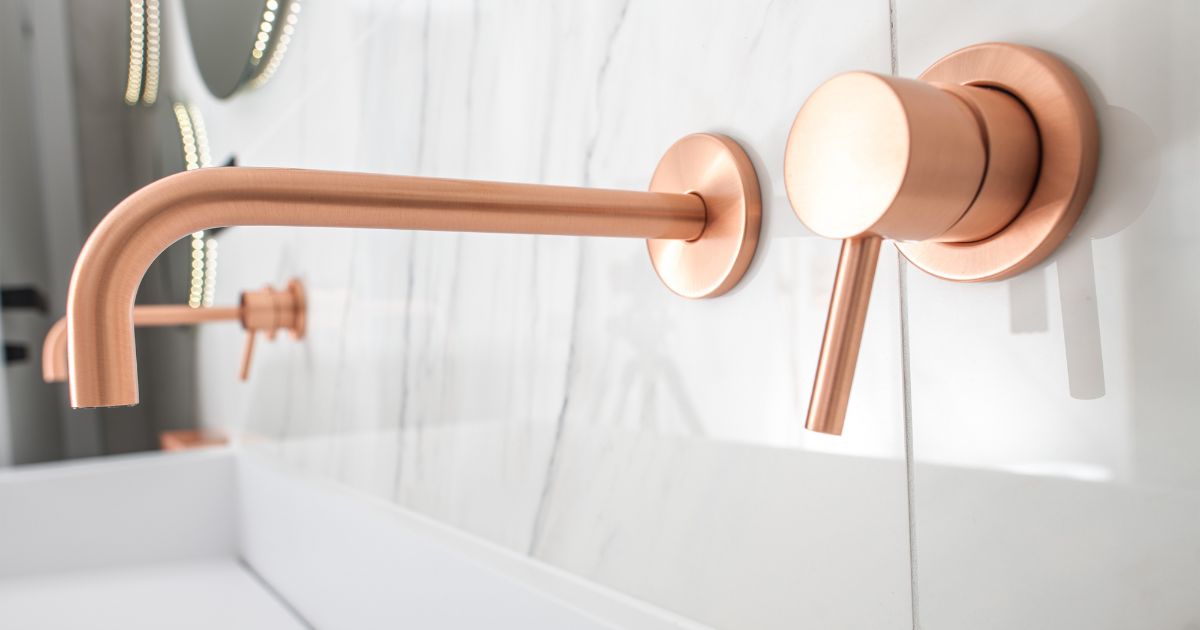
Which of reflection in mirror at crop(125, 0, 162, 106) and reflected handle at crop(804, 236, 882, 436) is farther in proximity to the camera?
Result: reflection in mirror at crop(125, 0, 162, 106)

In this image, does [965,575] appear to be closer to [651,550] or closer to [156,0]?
[651,550]

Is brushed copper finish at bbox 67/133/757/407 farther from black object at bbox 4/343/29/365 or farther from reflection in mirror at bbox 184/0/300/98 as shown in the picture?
black object at bbox 4/343/29/365

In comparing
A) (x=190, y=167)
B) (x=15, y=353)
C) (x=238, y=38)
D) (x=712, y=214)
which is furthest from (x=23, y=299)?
(x=712, y=214)

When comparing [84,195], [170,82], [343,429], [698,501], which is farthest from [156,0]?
[698,501]

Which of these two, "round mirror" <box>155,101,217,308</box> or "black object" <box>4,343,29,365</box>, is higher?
"round mirror" <box>155,101,217,308</box>

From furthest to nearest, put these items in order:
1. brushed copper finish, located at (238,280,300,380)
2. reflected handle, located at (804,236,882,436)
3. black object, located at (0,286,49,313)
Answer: black object, located at (0,286,49,313) < brushed copper finish, located at (238,280,300,380) < reflected handle, located at (804,236,882,436)

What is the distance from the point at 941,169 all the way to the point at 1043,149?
4cm

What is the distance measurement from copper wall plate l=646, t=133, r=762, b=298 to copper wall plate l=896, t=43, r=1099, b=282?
98 mm

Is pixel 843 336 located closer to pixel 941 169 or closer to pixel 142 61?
pixel 941 169

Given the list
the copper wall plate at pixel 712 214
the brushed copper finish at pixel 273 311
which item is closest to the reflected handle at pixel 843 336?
the copper wall plate at pixel 712 214

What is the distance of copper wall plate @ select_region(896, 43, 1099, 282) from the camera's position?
22 centimetres

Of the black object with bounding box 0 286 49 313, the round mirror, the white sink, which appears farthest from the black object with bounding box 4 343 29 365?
the white sink

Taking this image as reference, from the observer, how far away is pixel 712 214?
0.34 metres

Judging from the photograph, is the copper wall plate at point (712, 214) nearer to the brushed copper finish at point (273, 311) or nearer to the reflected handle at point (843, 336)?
the reflected handle at point (843, 336)
